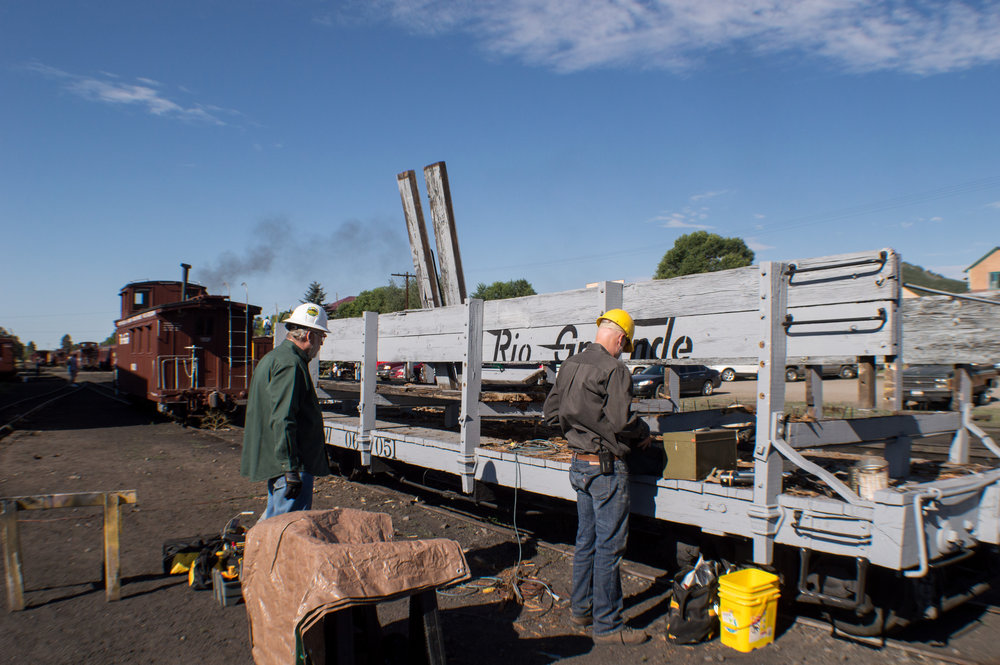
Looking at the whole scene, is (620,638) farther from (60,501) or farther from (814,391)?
(60,501)

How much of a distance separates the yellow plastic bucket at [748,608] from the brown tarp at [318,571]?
64.5 inches

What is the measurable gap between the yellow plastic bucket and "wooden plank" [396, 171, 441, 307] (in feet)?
16.3

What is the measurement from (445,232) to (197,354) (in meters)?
12.5

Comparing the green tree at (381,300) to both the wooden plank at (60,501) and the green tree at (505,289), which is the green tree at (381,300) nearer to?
the green tree at (505,289)

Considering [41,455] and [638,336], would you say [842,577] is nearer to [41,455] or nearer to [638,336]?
[638,336]

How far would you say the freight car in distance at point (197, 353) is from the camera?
17.1 metres

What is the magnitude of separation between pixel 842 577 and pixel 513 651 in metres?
1.91

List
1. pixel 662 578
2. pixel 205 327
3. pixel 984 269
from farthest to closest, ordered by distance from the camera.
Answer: pixel 984 269, pixel 205 327, pixel 662 578

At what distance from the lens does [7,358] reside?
36.4 m

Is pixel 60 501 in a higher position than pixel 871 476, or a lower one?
lower

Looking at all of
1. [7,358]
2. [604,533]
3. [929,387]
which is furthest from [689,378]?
[7,358]

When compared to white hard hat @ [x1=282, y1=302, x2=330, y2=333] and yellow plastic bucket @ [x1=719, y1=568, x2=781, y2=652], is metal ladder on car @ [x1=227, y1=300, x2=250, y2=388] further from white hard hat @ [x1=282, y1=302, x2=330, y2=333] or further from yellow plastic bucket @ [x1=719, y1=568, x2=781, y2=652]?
yellow plastic bucket @ [x1=719, y1=568, x2=781, y2=652]

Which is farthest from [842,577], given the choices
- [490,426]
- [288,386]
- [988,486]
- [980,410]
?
[980,410]

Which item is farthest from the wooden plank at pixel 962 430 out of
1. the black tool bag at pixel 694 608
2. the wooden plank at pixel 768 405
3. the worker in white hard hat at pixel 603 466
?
the worker in white hard hat at pixel 603 466
